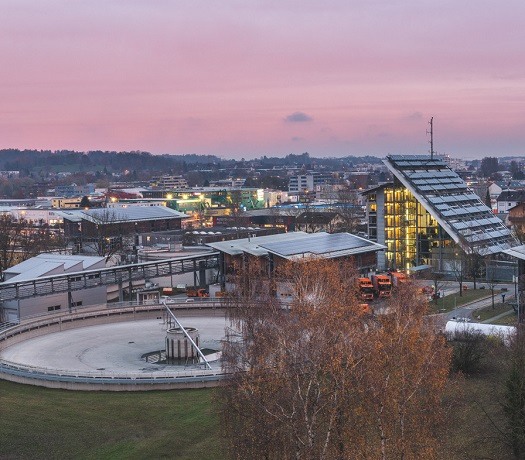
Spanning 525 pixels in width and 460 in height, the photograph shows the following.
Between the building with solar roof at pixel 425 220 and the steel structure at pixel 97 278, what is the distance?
58.3 ft

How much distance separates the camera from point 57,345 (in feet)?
138

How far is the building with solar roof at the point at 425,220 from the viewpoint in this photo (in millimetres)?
66000

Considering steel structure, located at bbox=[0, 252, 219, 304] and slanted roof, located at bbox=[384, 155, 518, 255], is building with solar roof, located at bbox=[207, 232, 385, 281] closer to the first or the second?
steel structure, located at bbox=[0, 252, 219, 304]

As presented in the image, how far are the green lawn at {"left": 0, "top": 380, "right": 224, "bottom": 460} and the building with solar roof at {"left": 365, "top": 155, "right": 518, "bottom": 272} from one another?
38.3 m

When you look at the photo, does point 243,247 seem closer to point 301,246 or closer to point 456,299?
point 301,246

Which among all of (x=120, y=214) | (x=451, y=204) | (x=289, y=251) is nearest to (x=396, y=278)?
(x=289, y=251)

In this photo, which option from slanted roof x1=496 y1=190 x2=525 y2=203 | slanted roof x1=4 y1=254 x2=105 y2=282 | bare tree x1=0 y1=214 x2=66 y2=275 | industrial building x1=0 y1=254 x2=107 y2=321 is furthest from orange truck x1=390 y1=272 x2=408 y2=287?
slanted roof x1=496 y1=190 x2=525 y2=203

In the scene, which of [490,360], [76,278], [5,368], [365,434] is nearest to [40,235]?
[76,278]

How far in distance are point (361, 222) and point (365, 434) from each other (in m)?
95.1

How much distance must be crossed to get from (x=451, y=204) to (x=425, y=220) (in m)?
3.28

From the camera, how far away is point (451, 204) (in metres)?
69.2

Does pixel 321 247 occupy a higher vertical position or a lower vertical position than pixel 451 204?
lower

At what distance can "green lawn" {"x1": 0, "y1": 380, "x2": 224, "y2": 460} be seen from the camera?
25.8 metres

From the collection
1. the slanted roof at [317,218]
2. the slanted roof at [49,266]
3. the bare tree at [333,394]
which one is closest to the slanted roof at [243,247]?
the slanted roof at [49,266]
